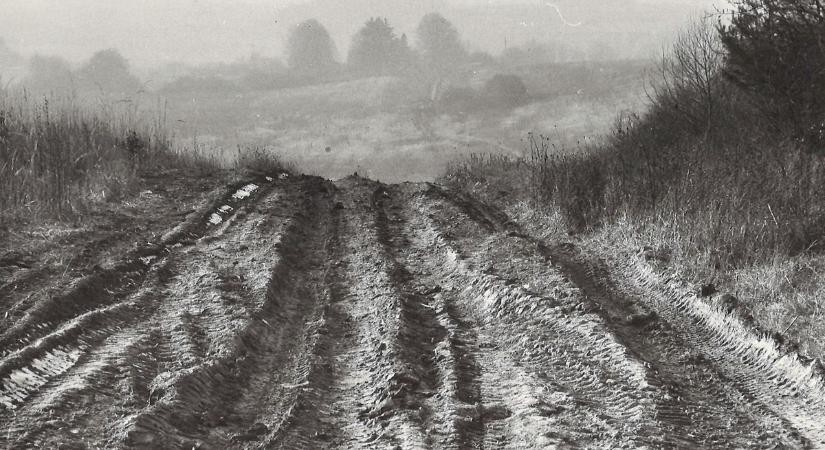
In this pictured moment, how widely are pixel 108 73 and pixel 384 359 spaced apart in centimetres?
5222

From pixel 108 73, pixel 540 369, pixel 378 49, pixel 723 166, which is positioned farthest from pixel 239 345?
pixel 378 49

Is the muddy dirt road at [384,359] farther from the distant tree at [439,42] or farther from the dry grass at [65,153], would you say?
the distant tree at [439,42]

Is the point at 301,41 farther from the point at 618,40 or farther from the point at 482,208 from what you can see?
the point at 482,208

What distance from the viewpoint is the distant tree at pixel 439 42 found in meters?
64.4

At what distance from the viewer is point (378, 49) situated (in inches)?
2457

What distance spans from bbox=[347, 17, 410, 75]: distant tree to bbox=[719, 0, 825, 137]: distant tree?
52.9 meters

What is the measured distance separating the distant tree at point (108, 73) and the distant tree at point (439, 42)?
2536 centimetres

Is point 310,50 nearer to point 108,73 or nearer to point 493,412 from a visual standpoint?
point 108,73

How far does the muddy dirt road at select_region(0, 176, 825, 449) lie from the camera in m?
3.55

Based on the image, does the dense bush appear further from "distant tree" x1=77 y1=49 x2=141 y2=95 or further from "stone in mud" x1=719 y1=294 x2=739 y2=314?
"distant tree" x1=77 y1=49 x2=141 y2=95

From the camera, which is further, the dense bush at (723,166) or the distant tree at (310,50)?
the distant tree at (310,50)

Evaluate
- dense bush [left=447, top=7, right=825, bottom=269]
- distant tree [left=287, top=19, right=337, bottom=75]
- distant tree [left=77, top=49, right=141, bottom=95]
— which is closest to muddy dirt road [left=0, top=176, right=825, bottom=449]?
dense bush [left=447, top=7, right=825, bottom=269]

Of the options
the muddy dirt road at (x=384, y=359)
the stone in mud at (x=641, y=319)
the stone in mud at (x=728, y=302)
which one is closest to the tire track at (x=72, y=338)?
the muddy dirt road at (x=384, y=359)

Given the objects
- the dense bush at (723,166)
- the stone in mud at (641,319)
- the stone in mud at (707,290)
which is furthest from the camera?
the dense bush at (723,166)
